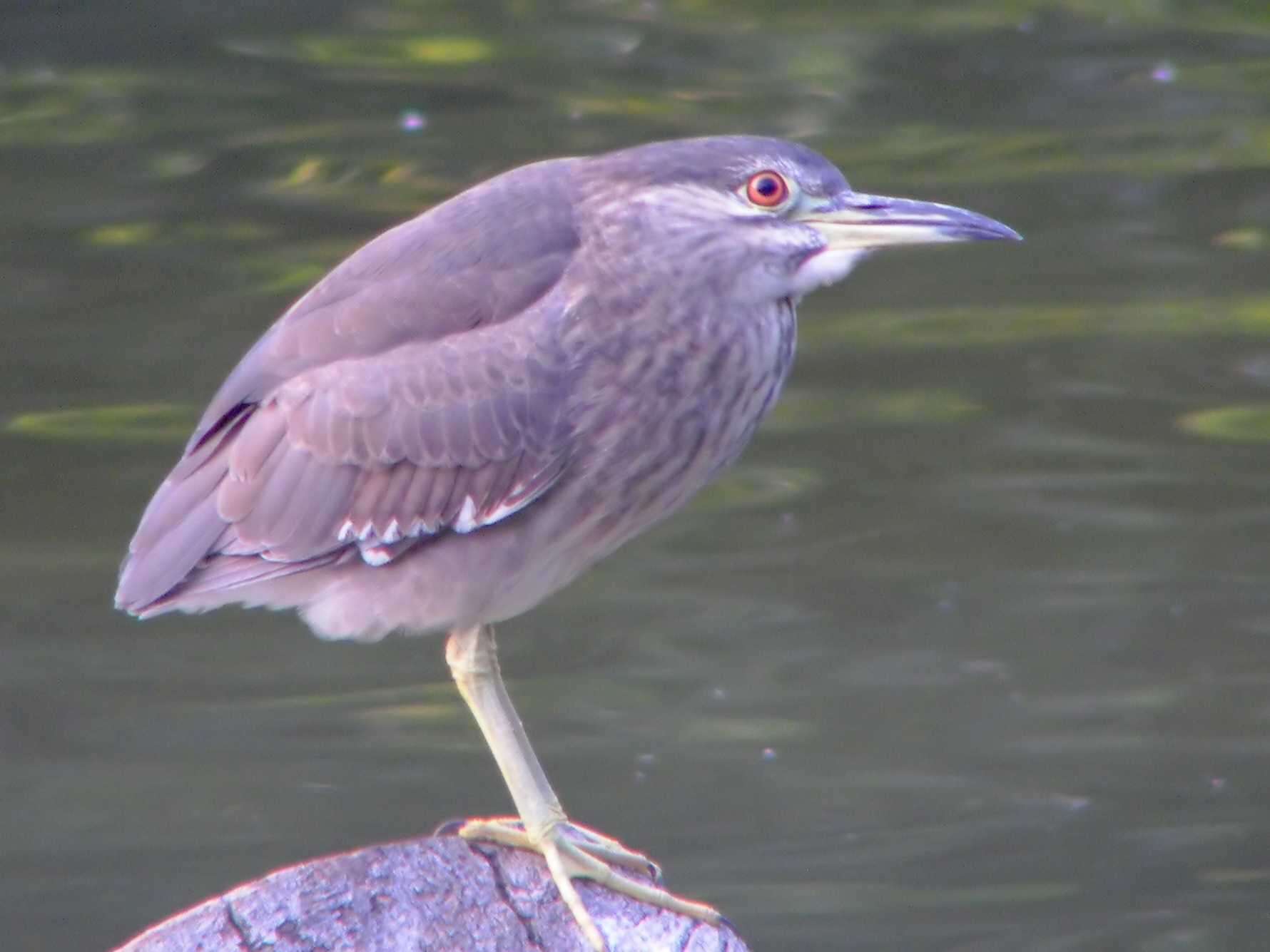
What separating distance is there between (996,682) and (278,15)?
12.5ft

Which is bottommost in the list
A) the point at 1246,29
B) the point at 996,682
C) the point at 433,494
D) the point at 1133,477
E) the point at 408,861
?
the point at 408,861

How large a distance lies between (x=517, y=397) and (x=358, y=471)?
1.26 feet

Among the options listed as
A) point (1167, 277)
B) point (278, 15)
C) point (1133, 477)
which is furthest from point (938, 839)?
point (278, 15)

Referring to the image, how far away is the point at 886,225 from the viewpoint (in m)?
4.00

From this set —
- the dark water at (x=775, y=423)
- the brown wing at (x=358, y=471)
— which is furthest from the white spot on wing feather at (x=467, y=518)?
the dark water at (x=775, y=423)

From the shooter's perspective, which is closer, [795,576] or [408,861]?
[408,861]

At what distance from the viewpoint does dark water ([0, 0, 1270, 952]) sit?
24.6ft

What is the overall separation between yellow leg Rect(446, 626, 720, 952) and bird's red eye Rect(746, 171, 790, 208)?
107 cm

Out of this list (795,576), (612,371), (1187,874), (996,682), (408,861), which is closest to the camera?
(408,861)

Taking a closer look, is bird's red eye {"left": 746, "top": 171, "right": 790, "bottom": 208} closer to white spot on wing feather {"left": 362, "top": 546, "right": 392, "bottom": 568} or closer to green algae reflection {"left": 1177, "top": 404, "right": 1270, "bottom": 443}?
white spot on wing feather {"left": 362, "top": 546, "right": 392, "bottom": 568}

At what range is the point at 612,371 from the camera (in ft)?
13.2

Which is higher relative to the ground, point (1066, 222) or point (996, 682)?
point (1066, 222)

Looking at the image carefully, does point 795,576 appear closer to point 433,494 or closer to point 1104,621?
point 1104,621

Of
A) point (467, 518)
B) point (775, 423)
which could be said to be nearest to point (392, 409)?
point (467, 518)
